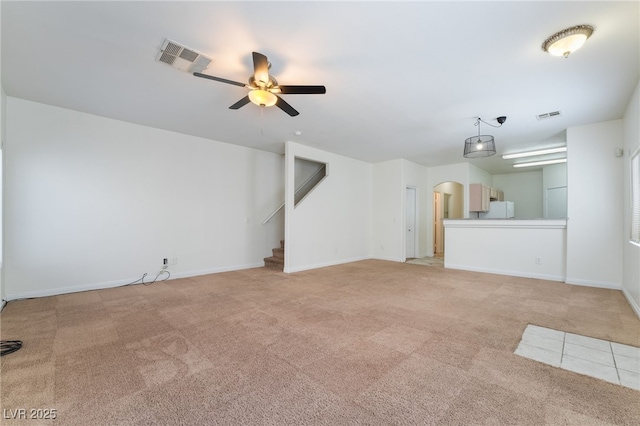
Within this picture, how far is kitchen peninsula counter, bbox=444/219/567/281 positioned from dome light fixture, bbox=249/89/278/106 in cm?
523

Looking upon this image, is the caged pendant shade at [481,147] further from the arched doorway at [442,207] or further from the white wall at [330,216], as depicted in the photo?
the arched doorway at [442,207]

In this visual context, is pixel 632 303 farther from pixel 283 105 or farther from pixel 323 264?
pixel 283 105

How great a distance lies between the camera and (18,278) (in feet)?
11.9

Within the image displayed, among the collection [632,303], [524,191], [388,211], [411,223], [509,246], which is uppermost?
[524,191]

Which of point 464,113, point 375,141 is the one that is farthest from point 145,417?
point 375,141

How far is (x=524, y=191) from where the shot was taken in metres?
9.20

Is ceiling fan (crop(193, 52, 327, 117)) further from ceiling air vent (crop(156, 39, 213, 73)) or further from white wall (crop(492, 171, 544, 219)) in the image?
white wall (crop(492, 171, 544, 219))

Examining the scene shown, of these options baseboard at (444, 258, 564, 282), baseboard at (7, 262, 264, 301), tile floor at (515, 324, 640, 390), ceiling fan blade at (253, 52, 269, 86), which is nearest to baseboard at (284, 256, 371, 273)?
baseboard at (7, 262, 264, 301)

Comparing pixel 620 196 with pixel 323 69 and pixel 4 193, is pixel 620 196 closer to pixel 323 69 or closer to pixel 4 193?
pixel 323 69

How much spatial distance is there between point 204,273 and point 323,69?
4507mm

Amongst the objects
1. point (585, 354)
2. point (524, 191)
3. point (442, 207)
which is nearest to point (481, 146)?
point (585, 354)

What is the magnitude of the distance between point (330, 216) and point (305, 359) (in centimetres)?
457

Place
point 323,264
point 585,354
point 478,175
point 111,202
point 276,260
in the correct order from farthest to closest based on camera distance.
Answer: point 478,175
point 323,264
point 276,260
point 111,202
point 585,354

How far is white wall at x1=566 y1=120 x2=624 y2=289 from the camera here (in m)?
4.20
